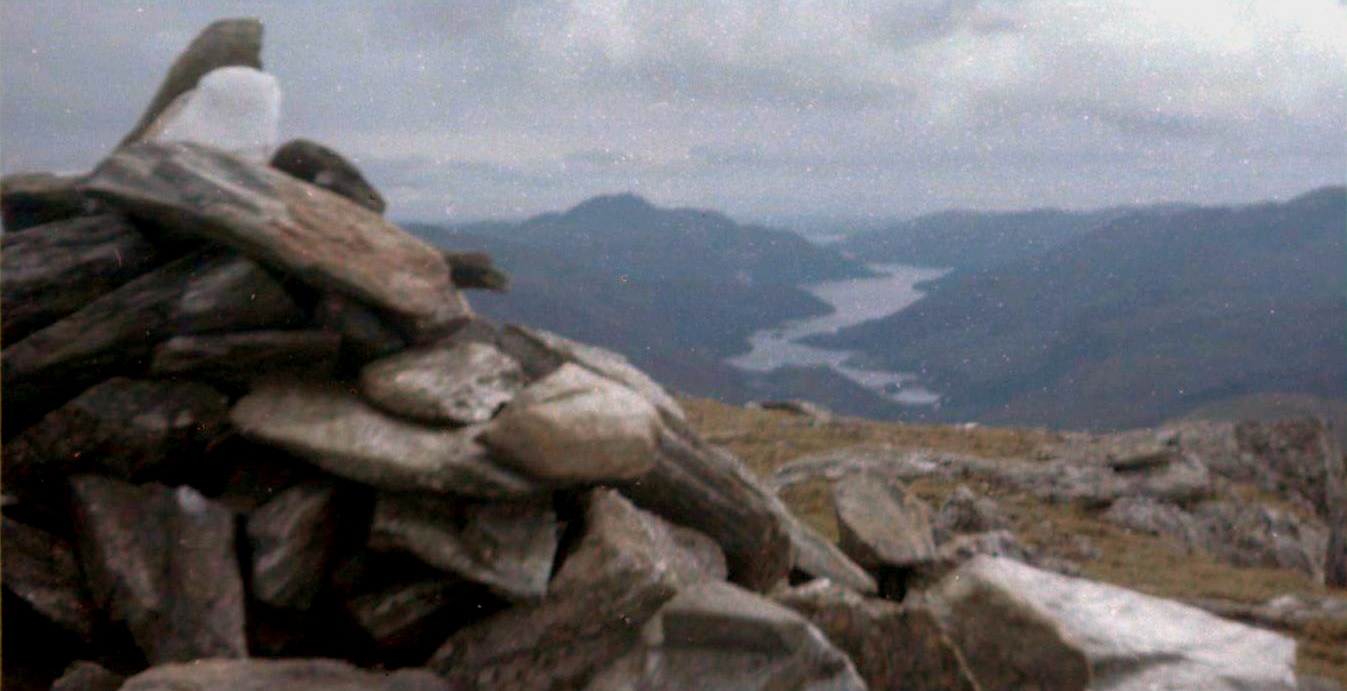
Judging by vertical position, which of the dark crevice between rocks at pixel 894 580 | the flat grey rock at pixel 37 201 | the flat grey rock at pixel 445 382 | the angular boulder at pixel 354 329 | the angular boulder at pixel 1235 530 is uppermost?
the flat grey rock at pixel 37 201

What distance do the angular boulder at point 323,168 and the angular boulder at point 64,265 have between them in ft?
7.59

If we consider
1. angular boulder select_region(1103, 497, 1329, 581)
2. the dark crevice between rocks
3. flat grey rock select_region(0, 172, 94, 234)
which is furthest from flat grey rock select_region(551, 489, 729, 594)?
angular boulder select_region(1103, 497, 1329, 581)

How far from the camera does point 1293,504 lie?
146ft

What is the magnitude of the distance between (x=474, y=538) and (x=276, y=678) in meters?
2.41

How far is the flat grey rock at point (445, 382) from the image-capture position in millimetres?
10383

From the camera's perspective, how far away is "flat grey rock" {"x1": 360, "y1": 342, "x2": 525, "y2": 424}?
10383 millimetres

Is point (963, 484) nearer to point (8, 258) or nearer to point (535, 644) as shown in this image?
point (535, 644)

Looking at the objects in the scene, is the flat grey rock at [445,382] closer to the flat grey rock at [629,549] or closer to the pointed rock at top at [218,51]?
the flat grey rock at [629,549]

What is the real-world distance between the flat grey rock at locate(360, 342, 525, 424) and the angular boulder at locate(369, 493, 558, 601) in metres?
1.08

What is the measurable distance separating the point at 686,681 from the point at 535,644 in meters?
1.78

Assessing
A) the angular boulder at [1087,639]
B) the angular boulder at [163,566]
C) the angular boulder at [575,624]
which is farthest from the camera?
the angular boulder at [1087,639]

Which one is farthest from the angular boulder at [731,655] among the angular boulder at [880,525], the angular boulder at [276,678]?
the angular boulder at [880,525]

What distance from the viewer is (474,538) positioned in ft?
32.2

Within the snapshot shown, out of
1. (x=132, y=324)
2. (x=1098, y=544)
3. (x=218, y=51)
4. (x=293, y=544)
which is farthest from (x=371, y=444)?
(x=1098, y=544)
